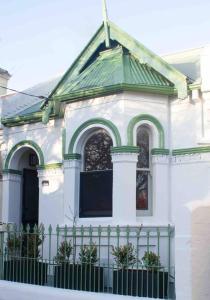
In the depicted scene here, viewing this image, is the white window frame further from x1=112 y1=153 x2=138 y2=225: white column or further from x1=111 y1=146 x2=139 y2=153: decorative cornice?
x1=111 y1=146 x2=139 y2=153: decorative cornice

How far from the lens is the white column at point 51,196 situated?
12586 mm

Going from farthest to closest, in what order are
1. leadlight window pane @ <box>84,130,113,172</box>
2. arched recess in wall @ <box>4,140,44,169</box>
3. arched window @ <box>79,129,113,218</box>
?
arched recess in wall @ <box>4,140,44,169</box>, leadlight window pane @ <box>84,130,113,172</box>, arched window @ <box>79,129,113,218</box>

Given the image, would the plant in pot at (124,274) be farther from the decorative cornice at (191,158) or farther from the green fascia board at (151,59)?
the green fascia board at (151,59)

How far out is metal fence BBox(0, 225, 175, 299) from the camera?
8344 mm

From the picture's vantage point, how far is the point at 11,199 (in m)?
13.7

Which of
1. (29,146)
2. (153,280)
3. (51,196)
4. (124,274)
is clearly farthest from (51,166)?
(153,280)

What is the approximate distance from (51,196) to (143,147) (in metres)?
2.98

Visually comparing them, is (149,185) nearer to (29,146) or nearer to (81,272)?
(81,272)

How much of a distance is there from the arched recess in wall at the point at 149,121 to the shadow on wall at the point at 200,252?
4.79 metres

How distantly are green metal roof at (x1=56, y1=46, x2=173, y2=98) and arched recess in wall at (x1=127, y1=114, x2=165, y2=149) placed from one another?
716mm

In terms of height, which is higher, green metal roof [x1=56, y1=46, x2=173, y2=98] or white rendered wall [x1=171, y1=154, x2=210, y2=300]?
green metal roof [x1=56, y1=46, x2=173, y2=98]

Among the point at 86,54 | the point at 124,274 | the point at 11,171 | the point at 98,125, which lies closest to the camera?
the point at 124,274

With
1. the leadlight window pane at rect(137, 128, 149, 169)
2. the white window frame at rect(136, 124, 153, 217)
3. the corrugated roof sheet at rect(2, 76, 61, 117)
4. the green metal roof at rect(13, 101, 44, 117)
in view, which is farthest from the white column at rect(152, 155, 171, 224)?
the corrugated roof sheet at rect(2, 76, 61, 117)

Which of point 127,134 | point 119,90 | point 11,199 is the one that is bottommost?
point 11,199
